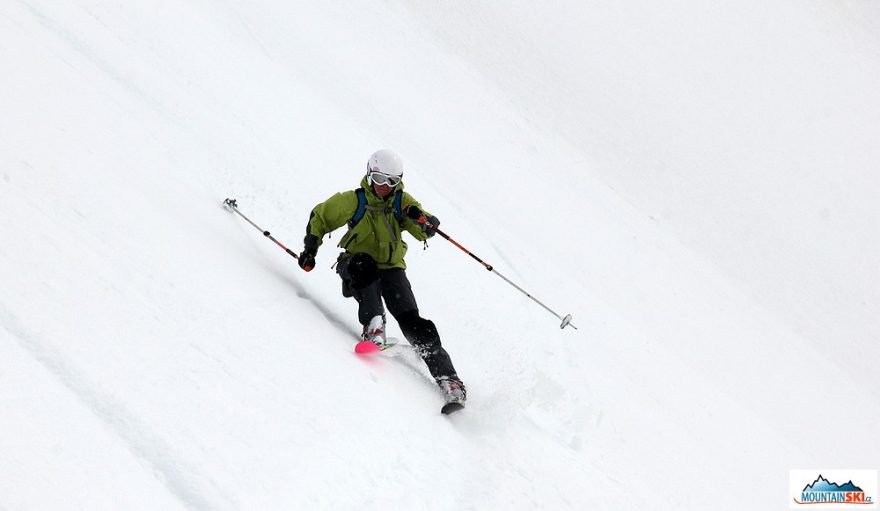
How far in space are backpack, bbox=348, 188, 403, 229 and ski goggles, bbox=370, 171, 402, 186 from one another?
191mm

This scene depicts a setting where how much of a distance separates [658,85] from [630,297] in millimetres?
10250

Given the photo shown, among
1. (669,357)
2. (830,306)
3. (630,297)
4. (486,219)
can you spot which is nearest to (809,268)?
Answer: (830,306)

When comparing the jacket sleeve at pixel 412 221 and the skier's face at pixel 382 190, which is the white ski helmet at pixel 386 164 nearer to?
the skier's face at pixel 382 190

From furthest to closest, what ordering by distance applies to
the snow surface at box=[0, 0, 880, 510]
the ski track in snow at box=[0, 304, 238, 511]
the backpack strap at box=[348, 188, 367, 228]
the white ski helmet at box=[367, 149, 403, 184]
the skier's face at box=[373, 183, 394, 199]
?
the backpack strap at box=[348, 188, 367, 228] < the skier's face at box=[373, 183, 394, 199] < the white ski helmet at box=[367, 149, 403, 184] < the snow surface at box=[0, 0, 880, 510] < the ski track in snow at box=[0, 304, 238, 511]

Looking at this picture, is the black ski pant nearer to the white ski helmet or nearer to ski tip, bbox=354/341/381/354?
ski tip, bbox=354/341/381/354

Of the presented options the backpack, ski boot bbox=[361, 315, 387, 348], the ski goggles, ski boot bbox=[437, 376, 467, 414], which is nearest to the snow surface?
ski boot bbox=[437, 376, 467, 414]

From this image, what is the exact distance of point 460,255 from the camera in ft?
36.0

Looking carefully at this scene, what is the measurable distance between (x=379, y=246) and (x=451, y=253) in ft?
13.6

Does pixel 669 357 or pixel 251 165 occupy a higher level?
pixel 669 357

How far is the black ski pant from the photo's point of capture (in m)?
6.36

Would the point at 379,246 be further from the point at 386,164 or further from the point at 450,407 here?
the point at 450,407

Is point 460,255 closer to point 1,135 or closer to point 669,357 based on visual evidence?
point 669,357

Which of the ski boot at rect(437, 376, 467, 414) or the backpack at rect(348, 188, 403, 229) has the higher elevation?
the backpack at rect(348, 188, 403, 229)

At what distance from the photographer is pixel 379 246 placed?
6785mm
